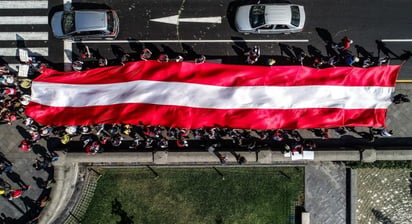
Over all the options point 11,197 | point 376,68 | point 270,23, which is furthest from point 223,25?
point 11,197

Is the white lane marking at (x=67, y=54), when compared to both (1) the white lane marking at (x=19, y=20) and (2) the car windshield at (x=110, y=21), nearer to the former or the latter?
(1) the white lane marking at (x=19, y=20)

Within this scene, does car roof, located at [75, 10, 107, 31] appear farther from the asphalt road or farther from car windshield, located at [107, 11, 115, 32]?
the asphalt road

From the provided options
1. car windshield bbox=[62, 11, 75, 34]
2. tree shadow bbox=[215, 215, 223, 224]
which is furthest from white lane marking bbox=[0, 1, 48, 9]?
tree shadow bbox=[215, 215, 223, 224]

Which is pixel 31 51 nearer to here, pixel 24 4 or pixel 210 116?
pixel 24 4

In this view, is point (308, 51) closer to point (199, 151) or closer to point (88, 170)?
point (199, 151)

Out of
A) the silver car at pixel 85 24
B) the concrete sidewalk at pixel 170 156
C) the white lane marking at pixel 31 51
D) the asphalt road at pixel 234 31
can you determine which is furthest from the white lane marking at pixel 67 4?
the concrete sidewalk at pixel 170 156

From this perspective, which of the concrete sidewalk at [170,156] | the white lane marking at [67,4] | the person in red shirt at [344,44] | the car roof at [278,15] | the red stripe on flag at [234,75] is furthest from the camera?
the white lane marking at [67,4]

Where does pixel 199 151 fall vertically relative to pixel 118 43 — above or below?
below
